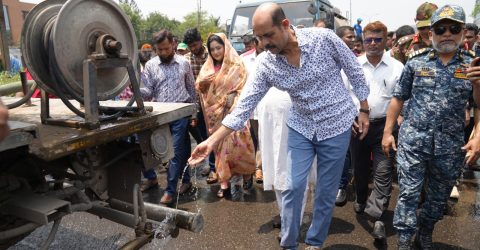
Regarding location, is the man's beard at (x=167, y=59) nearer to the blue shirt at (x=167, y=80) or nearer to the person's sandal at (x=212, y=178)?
the blue shirt at (x=167, y=80)

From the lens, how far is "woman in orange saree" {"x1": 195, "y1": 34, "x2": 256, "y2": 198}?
453 cm

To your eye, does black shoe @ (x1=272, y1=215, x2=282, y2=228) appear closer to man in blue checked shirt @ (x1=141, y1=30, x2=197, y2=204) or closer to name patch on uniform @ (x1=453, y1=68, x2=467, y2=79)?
man in blue checked shirt @ (x1=141, y1=30, x2=197, y2=204)

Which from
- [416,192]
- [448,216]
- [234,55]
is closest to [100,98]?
[416,192]

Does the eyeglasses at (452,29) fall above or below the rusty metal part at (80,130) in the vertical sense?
above

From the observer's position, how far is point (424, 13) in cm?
432

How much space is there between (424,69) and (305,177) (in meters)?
1.15

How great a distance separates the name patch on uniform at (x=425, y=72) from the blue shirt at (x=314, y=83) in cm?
39

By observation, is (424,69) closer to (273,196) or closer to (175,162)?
(273,196)

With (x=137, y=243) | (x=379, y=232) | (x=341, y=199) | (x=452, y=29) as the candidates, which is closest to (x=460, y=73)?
(x=452, y=29)

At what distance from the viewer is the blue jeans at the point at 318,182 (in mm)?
2912

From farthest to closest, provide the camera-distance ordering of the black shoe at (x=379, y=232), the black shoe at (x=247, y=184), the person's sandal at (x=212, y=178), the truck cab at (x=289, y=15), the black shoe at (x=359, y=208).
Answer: the truck cab at (x=289, y=15), the person's sandal at (x=212, y=178), the black shoe at (x=247, y=184), the black shoe at (x=359, y=208), the black shoe at (x=379, y=232)

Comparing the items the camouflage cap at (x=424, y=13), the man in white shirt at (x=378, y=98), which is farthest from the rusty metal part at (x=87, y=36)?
the camouflage cap at (x=424, y=13)

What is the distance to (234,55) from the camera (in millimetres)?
4598

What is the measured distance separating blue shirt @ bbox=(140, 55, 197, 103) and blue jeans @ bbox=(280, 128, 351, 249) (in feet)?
6.76
